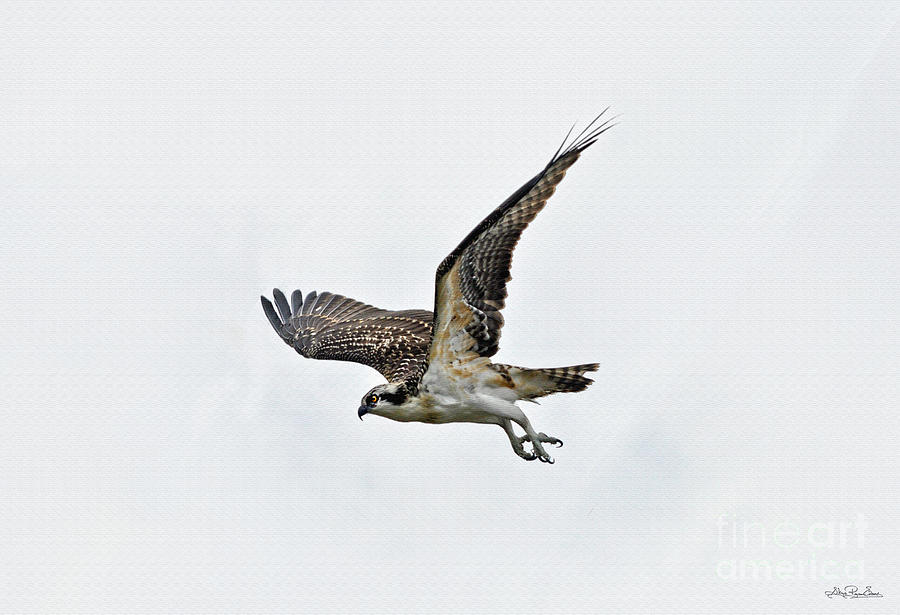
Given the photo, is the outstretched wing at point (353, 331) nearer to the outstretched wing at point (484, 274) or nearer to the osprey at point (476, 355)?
the osprey at point (476, 355)

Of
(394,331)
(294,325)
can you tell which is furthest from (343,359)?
(294,325)

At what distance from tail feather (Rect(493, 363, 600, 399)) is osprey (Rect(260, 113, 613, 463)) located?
0.05 ft

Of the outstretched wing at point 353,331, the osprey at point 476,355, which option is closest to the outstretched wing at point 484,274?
the osprey at point 476,355

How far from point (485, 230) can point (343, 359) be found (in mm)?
8334

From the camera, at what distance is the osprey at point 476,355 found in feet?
62.7

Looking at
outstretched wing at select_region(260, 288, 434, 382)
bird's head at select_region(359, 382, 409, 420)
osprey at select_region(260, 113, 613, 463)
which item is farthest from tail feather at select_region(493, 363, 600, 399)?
outstretched wing at select_region(260, 288, 434, 382)

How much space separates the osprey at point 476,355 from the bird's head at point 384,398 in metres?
0.02

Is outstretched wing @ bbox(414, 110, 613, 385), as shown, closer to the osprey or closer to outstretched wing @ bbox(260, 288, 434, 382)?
the osprey

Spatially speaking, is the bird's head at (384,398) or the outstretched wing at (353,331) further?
the outstretched wing at (353,331)

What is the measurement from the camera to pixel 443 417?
2162 centimetres

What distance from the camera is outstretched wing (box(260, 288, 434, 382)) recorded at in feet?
83.0

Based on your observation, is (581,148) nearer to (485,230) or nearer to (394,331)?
(485,230)

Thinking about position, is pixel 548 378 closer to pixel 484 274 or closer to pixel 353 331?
pixel 484 274

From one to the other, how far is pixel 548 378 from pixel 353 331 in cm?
720
